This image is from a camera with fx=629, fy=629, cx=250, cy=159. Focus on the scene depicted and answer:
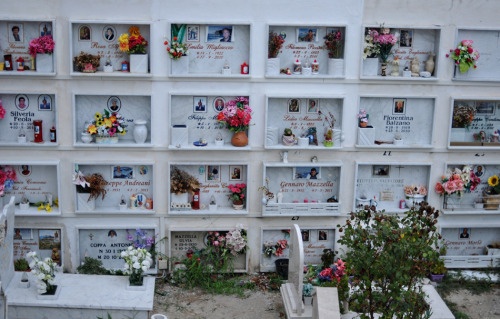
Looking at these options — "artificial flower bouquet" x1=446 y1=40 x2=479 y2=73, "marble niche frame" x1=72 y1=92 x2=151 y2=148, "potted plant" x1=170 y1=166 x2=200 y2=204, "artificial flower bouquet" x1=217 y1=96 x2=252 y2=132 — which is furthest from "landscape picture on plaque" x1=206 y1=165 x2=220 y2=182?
"artificial flower bouquet" x1=446 y1=40 x2=479 y2=73

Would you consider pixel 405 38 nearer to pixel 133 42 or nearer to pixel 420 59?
pixel 420 59

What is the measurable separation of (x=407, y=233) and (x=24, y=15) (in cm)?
646

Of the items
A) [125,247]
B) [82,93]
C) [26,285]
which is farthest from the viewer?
[125,247]

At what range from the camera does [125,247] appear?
10461 millimetres

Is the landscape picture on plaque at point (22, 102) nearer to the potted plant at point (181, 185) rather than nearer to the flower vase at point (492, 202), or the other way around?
the potted plant at point (181, 185)

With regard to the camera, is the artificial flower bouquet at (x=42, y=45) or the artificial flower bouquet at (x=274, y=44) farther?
the artificial flower bouquet at (x=274, y=44)

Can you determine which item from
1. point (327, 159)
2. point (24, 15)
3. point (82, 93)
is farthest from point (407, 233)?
point (24, 15)

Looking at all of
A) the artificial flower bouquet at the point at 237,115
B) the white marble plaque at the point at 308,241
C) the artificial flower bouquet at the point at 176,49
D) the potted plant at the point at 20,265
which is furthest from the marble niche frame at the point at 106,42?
the white marble plaque at the point at 308,241

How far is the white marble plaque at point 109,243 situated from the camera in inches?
408

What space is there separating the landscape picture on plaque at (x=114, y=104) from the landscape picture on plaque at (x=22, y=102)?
127cm

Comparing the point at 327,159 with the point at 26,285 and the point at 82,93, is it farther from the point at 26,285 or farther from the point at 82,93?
the point at 26,285

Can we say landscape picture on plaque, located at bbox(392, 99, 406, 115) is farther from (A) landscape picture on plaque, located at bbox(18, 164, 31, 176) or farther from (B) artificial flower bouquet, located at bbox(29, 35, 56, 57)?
(A) landscape picture on plaque, located at bbox(18, 164, 31, 176)

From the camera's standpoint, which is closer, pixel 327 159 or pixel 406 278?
pixel 406 278

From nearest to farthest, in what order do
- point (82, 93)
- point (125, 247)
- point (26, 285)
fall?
point (26, 285) < point (82, 93) < point (125, 247)
